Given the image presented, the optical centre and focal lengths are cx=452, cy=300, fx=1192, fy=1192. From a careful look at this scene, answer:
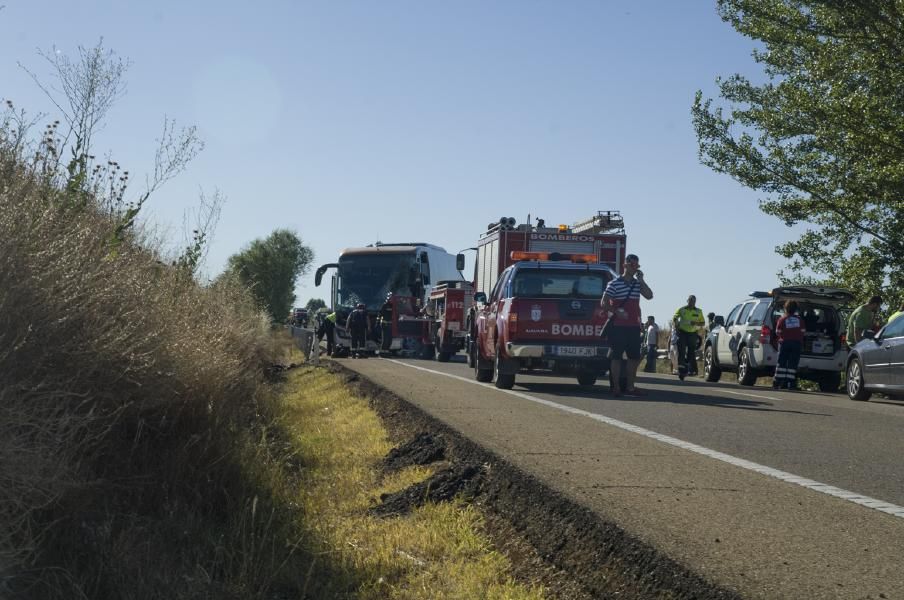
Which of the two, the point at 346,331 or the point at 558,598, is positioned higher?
the point at 346,331

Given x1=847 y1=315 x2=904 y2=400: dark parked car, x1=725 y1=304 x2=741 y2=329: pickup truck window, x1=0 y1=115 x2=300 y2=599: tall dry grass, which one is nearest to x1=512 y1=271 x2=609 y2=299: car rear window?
x1=847 y1=315 x2=904 y2=400: dark parked car

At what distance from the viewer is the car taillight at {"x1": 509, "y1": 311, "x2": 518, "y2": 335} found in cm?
1719

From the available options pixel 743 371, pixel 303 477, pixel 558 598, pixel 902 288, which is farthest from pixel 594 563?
pixel 902 288

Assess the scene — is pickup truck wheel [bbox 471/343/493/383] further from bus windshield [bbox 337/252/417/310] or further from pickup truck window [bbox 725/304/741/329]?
bus windshield [bbox 337/252/417/310]

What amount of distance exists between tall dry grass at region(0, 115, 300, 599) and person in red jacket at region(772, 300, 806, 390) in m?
13.6

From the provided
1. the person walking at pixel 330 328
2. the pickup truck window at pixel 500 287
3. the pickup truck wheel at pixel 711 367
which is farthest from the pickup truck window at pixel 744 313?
the person walking at pixel 330 328

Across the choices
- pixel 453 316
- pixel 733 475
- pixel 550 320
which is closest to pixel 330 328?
pixel 453 316

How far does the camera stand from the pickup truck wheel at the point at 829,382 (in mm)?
22594

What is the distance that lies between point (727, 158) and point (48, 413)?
22733 mm

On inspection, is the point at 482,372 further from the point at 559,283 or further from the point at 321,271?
the point at 321,271

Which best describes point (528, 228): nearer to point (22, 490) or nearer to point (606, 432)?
point (606, 432)

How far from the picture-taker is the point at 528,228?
27.8 metres

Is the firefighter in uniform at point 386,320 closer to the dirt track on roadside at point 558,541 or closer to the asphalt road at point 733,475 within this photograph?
the asphalt road at point 733,475

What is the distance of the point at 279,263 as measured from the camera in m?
94.6
